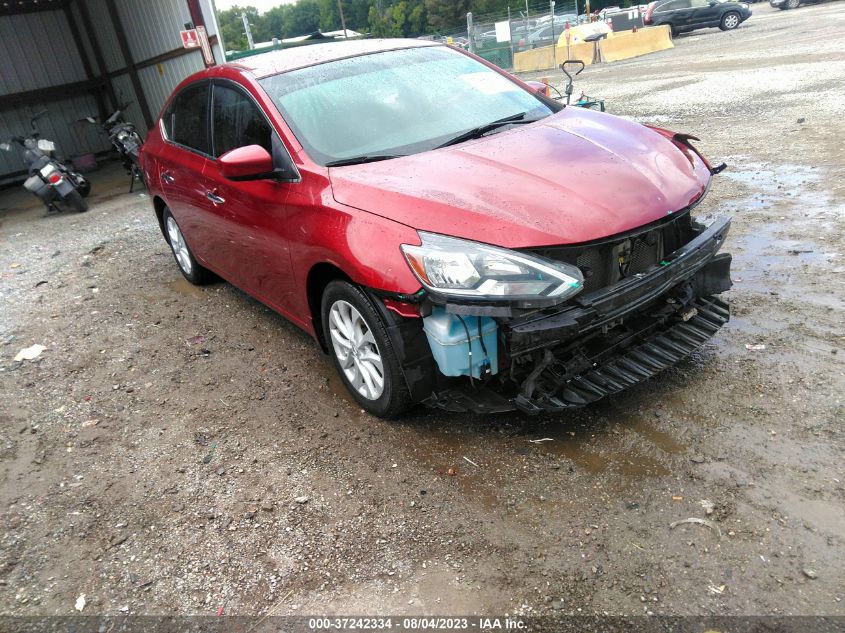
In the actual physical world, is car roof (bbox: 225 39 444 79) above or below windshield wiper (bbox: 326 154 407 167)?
above

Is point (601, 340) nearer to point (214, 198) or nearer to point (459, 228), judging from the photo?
point (459, 228)

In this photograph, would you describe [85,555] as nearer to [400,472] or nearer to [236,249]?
[400,472]

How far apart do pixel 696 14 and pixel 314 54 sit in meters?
22.7

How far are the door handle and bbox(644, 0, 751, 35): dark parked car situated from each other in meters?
23.0

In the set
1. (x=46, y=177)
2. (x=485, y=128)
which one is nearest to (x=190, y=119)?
(x=485, y=128)

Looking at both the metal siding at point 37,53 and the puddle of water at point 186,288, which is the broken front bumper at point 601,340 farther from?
the metal siding at point 37,53

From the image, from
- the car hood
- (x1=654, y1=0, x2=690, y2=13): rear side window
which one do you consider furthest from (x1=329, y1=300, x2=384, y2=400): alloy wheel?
(x1=654, y1=0, x2=690, y2=13): rear side window

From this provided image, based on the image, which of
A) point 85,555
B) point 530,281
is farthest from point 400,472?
point 85,555

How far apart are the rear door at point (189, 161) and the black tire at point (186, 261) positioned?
0.31 m

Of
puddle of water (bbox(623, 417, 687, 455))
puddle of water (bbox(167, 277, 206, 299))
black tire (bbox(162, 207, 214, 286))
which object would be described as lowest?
puddle of water (bbox(623, 417, 687, 455))

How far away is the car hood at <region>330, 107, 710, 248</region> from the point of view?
99.8 inches

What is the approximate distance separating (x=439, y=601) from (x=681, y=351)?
1.64 meters

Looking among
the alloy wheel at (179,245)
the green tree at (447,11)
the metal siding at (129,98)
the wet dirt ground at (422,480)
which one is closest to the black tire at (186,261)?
the alloy wheel at (179,245)

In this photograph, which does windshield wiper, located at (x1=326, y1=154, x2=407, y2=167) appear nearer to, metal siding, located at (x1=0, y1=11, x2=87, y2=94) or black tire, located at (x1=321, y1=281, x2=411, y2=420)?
black tire, located at (x1=321, y1=281, x2=411, y2=420)
